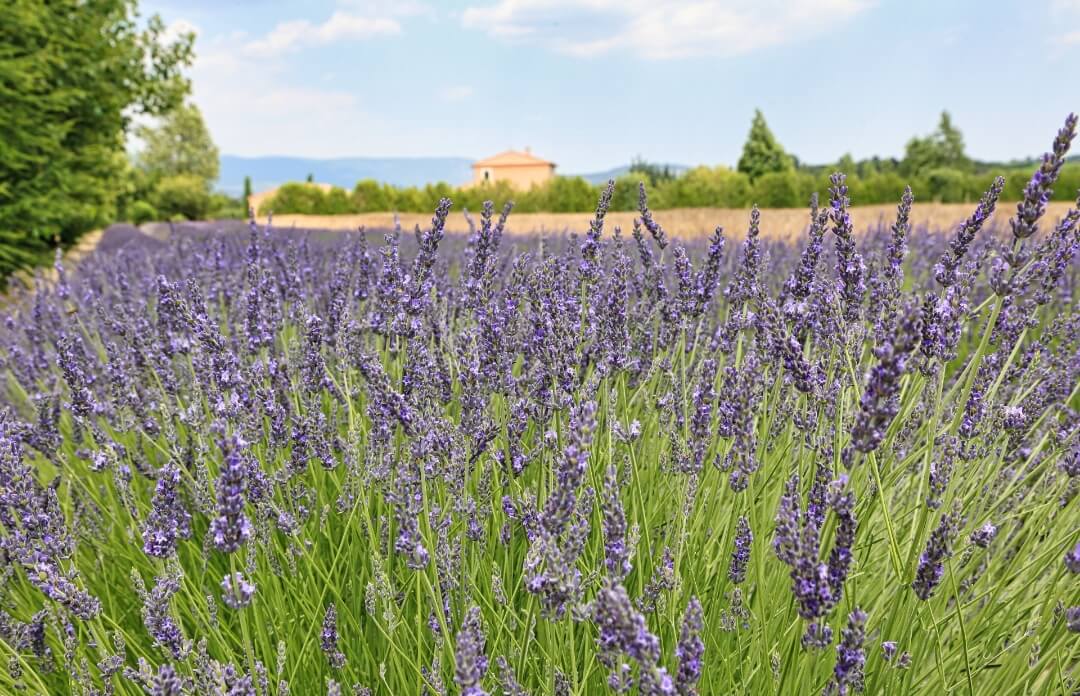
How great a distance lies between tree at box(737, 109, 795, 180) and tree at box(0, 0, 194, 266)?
30.4 m

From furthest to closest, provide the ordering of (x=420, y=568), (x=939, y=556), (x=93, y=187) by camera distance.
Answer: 1. (x=93, y=187)
2. (x=420, y=568)
3. (x=939, y=556)

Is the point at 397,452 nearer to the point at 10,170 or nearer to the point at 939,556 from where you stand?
the point at 939,556

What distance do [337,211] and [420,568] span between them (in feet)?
115

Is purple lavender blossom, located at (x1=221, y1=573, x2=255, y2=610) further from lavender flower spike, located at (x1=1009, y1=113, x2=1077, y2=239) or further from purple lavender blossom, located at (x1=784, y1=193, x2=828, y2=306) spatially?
lavender flower spike, located at (x1=1009, y1=113, x2=1077, y2=239)

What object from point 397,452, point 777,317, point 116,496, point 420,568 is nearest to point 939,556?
point 777,317

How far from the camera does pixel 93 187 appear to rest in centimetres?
1481

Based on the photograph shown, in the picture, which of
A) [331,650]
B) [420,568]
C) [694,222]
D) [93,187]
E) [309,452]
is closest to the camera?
[420,568]

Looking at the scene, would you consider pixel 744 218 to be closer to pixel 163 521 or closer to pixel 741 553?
pixel 741 553

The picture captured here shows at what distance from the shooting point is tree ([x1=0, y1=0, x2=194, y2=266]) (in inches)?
478

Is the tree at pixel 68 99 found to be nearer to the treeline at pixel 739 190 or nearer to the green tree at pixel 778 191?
the treeline at pixel 739 190

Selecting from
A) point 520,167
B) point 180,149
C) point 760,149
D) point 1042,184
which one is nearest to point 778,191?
point 760,149

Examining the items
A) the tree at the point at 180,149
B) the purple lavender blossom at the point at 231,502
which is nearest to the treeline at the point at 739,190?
the purple lavender blossom at the point at 231,502

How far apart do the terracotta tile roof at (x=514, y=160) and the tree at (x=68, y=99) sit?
66.1m

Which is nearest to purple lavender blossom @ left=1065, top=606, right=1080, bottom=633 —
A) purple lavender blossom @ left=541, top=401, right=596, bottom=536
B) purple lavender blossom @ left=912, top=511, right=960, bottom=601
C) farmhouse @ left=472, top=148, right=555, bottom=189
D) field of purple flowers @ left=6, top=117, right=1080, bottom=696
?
field of purple flowers @ left=6, top=117, right=1080, bottom=696
